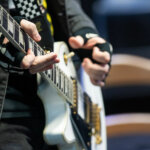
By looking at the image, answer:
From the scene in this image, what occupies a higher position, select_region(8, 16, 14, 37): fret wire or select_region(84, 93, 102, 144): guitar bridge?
select_region(8, 16, 14, 37): fret wire

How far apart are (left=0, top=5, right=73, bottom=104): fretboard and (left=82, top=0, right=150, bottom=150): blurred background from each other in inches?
52.5

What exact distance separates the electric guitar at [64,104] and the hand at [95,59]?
5cm

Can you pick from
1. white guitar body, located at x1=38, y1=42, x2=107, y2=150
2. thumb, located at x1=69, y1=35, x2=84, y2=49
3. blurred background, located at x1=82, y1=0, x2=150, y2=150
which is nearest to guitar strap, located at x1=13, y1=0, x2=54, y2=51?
white guitar body, located at x1=38, y1=42, x2=107, y2=150

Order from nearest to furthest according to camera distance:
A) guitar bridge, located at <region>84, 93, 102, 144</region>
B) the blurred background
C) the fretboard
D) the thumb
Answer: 1. the fretboard
2. the thumb
3. guitar bridge, located at <region>84, 93, 102, 144</region>
4. the blurred background

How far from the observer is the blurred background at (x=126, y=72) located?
2617mm

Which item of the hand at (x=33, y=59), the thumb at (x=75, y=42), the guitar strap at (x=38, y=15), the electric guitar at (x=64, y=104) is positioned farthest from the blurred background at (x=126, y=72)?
the hand at (x=33, y=59)

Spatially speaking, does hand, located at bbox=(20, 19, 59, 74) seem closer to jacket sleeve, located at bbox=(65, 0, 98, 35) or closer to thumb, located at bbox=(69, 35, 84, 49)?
thumb, located at bbox=(69, 35, 84, 49)

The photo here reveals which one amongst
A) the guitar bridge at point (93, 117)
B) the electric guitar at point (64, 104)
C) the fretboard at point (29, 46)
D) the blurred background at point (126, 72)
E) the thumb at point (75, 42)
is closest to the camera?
the fretboard at point (29, 46)

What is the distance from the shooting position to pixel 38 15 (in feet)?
3.92

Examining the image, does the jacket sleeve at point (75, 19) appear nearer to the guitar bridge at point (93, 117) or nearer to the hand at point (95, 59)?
the hand at point (95, 59)

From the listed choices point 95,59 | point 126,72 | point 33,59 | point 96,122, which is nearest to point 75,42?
point 95,59

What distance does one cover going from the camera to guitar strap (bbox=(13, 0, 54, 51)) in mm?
1153

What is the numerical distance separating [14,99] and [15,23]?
239 mm

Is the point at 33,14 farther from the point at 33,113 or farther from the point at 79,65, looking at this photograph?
the point at 79,65
